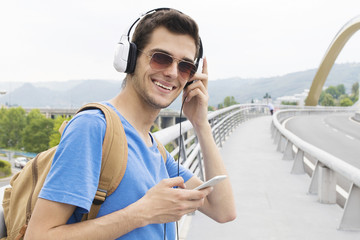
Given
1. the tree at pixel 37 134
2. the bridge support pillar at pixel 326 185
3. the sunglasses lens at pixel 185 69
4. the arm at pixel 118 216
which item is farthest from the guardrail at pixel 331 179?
the tree at pixel 37 134

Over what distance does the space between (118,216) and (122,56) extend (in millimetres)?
755

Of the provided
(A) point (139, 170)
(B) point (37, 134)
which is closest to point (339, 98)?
(B) point (37, 134)

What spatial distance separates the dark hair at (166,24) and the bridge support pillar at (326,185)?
13.3ft

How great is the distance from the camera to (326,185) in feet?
17.3

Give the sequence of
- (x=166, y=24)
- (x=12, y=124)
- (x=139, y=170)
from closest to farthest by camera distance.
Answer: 1. (x=139, y=170)
2. (x=166, y=24)
3. (x=12, y=124)

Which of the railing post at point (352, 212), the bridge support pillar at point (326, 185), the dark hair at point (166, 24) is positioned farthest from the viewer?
the bridge support pillar at point (326, 185)

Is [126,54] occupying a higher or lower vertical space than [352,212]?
higher

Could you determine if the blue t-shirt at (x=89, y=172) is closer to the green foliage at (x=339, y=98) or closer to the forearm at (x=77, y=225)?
the forearm at (x=77, y=225)

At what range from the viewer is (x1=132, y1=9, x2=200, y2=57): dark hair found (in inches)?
62.9

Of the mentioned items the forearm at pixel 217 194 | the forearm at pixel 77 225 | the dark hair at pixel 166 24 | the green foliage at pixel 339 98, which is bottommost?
the green foliage at pixel 339 98

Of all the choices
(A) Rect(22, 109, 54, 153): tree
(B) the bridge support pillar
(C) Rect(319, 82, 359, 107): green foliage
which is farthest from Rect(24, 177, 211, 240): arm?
(C) Rect(319, 82, 359, 107): green foliage

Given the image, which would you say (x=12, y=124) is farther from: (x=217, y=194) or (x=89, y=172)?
(x=89, y=172)

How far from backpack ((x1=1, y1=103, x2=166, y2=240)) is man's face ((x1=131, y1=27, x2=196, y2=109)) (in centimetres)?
38

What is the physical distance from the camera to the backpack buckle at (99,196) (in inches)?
47.8
